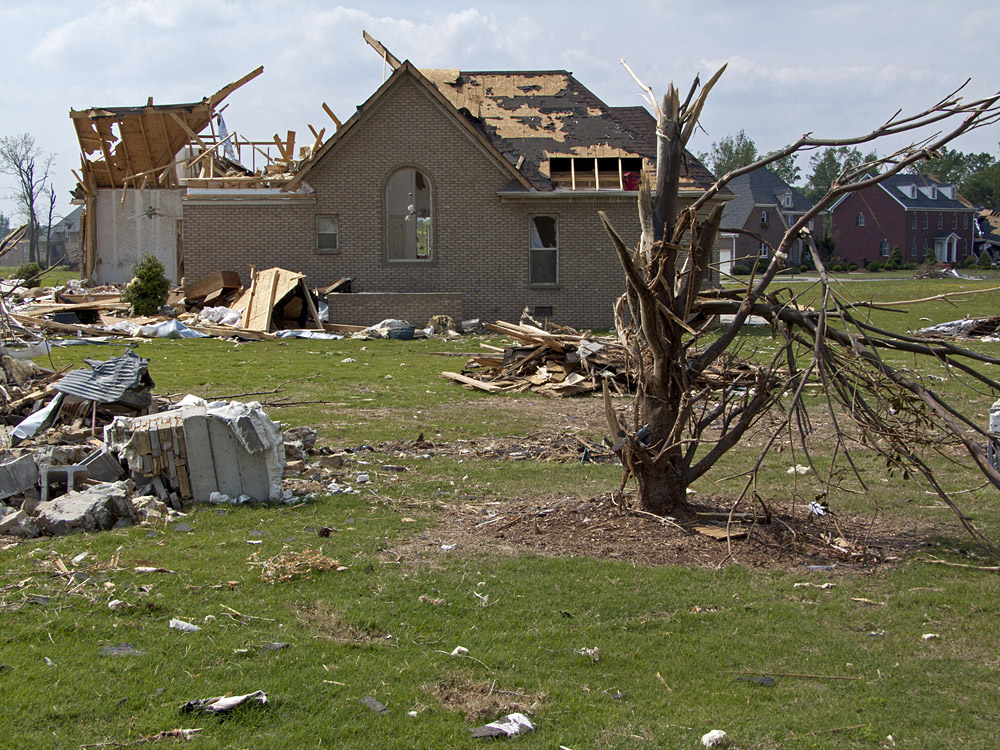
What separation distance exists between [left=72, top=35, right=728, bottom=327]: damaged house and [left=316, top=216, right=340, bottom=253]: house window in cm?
3

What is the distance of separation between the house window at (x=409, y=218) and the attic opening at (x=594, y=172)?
358cm

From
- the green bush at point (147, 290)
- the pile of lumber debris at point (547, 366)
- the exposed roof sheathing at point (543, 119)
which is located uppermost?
the exposed roof sheathing at point (543, 119)

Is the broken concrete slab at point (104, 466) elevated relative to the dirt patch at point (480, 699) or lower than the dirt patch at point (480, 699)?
elevated

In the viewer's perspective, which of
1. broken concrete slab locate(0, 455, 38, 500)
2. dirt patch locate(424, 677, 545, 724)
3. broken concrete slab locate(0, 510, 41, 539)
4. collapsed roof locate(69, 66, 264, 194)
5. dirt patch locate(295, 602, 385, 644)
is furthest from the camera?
collapsed roof locate(69, 66, 264, 194)

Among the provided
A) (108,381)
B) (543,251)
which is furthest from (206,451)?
(543,251)

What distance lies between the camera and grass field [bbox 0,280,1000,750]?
416 cm

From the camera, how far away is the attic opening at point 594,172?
24.3 meters

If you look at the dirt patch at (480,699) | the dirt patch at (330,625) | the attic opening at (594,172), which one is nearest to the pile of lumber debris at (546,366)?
the dirt patch at (330,625)

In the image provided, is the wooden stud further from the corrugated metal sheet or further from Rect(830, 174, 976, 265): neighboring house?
Rect(830, 174, 976, 265): neighboring house

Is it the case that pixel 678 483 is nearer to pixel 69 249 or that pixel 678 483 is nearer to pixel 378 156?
pixel 378 156

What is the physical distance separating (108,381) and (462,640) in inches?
245

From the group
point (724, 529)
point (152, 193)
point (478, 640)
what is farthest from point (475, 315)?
point (478, 640)

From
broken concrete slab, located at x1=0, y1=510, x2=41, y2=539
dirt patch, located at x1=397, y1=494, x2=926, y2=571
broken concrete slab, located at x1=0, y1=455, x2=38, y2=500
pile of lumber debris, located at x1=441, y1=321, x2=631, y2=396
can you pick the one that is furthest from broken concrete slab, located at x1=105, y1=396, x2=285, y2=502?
pile of lumber debris, located at x1=441, y1=321, x2=631, y2=396

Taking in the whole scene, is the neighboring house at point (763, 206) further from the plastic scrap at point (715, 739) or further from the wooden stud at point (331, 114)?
the plastic scrap at point (715, 739)
